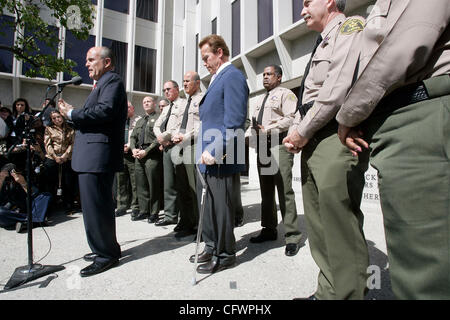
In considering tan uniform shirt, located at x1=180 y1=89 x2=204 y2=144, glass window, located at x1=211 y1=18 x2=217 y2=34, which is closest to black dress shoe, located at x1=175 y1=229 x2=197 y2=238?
tan uniform shirt, located at x1=180 y1=89 x2=204 y2=144

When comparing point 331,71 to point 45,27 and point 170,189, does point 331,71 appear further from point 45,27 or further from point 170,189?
point 45,27

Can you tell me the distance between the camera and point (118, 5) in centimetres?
1477

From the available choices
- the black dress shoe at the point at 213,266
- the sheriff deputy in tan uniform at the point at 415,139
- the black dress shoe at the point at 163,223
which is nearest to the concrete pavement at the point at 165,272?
the black dress shoe at the point at 213,266

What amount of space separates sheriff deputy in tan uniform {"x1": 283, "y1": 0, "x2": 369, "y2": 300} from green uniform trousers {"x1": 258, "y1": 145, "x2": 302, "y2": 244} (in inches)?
40.3

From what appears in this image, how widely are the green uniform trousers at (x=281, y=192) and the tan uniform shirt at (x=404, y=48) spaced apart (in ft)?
6.02

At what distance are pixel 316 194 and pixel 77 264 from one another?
92.1 inches

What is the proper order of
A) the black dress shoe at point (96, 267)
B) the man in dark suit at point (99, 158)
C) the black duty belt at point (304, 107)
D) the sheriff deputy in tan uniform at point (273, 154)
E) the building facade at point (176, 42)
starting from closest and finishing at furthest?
1. the black duty belt at point (304, 107)
2. the black dress shoe at point (96, 267)
3. the man in dark suit at point (99, 158)
4. the sheriff deputy in tan uniform at point (273, 154)
5. the building facade at point (176, 42)

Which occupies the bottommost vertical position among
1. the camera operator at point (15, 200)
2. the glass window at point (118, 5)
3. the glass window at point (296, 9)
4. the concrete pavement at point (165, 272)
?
the concrete pavement at point (165, 272)

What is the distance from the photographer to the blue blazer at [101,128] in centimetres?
233

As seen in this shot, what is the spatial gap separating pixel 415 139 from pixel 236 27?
1148 centimetres

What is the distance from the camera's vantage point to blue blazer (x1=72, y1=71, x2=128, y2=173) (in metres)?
2.33

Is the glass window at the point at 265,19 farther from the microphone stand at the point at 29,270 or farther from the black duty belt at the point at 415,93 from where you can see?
the black duty belt at the point at 415,93

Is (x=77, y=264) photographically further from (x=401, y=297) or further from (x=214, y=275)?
(x=401, y=297)

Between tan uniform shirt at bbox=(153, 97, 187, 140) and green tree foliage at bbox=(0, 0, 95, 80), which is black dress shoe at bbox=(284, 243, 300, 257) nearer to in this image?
tan uniform shirt at bbox=(153, 97, 187, 140)
